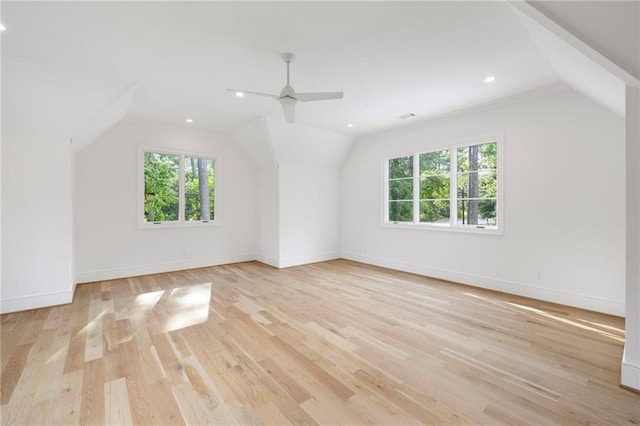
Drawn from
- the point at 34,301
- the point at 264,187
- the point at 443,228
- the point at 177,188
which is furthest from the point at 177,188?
the point at 443,228

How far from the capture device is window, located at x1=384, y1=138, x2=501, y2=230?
13.8ft

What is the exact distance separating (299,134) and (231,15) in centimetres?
311

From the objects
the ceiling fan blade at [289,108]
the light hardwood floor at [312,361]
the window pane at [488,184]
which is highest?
the ceiling fan blade at [289,108]

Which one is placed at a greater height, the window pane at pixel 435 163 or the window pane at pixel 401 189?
the window pane at pixel 435 163

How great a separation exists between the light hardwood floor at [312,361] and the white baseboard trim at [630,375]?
0.25 ft

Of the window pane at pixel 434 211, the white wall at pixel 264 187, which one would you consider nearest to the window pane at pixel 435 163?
the window pane at pixel 434 211

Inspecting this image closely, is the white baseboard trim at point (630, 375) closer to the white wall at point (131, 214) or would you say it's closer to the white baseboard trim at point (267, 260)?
the white baseboard trim at point (267, 260)

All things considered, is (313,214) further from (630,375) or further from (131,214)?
(630,375)

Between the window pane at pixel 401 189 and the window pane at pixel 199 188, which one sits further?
the window pane at pixel 199 188

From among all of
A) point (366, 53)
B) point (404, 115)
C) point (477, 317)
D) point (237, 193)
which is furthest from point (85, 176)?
point (477, 317)

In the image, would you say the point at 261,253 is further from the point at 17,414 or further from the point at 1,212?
the point at 17,414

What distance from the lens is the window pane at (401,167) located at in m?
5.29

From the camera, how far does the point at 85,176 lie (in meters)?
4.36

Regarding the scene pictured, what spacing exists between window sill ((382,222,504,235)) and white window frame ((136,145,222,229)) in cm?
364
